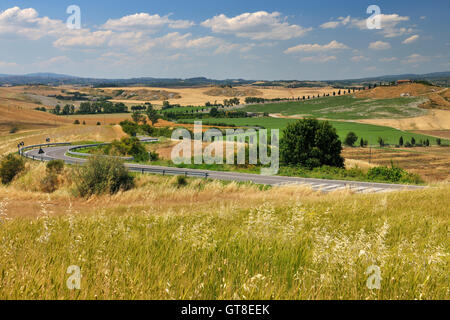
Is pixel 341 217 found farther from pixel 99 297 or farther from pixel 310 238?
pixel 99 297

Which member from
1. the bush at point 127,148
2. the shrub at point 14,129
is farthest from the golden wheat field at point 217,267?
the shrub at point 14,129

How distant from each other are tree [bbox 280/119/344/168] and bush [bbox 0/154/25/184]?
111 ft

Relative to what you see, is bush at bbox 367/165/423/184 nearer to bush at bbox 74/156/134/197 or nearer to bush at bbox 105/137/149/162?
Result: bush at bbox 74/156/134/197

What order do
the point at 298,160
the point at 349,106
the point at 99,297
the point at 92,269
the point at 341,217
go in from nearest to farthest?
the point at 99,297 < the point at 92,269 < the point at 341,217 < the point at 298,160 < the point at 349,106

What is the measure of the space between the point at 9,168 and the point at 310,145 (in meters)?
37.9

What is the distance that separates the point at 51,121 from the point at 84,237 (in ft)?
471

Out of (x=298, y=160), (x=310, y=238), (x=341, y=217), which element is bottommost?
(x=298, y=160)

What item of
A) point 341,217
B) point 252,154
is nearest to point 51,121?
point 252,154

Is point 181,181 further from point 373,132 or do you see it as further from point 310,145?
point 373,132

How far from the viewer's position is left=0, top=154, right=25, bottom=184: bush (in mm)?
38500

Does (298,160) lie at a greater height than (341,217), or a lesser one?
lesser

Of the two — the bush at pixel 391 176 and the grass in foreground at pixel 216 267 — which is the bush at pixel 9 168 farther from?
the bush at pixel 391 176

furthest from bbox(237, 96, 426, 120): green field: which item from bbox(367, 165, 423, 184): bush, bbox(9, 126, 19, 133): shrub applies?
bbox(367, 165, 423, 184): bush
